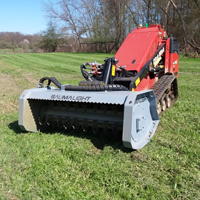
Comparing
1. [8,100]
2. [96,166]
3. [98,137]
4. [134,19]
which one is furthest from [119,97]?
[134,19]

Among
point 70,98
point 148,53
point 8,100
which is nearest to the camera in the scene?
point 70,98

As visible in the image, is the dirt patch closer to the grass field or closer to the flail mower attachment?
the grass field

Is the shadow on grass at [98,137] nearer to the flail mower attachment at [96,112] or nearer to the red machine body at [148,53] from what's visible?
the flail mower attachment at [96,112]

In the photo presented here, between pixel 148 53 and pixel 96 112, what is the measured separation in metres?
1.99

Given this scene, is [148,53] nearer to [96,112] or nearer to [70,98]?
[96,112]

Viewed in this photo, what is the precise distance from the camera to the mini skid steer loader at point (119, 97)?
3186 mm

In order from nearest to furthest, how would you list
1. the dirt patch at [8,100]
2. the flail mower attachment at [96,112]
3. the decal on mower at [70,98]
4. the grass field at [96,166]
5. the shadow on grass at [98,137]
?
the grass field at [96,166] < the flail mower attachment at [96,112] < the decal on mower at [70,98] < the shadow on grass at [98,137] < the dirt patch at [8,100]

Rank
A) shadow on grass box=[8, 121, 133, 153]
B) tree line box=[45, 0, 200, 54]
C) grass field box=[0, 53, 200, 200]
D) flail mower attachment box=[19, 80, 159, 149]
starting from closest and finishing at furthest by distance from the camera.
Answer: grass field box=[0, 53, 200, 200], flail mower attachment box=[19, 80, 159, 149], shadow on grass box=[8, 121, 133, 153], tree line box=[45, 0, 200, 54]

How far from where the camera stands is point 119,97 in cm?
312

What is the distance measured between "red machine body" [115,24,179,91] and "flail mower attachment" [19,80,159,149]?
97cm

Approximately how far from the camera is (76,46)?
38156 millimetres

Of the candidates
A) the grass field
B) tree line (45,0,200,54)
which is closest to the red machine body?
the grass field

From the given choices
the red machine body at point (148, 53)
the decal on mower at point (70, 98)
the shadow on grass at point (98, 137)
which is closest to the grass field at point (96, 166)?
the shadow on grass at point (98, 137)

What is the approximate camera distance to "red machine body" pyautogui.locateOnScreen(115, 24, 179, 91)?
16.1 ft
